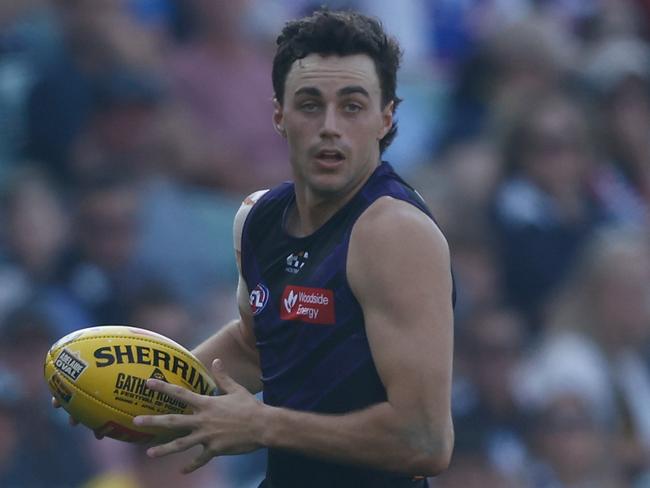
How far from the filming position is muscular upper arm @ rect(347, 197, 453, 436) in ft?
13.8

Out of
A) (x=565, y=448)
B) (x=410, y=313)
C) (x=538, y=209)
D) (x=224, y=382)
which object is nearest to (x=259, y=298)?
(x=224, y=382)

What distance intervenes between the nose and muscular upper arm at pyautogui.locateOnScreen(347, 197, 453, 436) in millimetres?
323

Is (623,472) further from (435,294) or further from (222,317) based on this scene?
(435,294)

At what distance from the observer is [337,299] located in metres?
4.38

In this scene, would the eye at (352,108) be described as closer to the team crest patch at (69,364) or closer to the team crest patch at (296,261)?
the team crest patch at (296,261)

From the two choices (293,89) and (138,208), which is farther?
(138,208)

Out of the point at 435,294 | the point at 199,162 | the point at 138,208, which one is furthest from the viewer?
the point at 199,162

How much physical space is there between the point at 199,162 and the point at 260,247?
387cm

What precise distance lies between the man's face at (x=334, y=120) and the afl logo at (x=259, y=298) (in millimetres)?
359

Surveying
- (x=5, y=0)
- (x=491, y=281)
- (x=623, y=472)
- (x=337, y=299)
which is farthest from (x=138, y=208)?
(x=337, y=299)

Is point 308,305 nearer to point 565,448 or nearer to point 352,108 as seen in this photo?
point 352,108

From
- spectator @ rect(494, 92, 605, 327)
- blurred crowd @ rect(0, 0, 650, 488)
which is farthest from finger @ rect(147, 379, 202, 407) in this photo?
spectator @ rect(494, 92, 605, 327)

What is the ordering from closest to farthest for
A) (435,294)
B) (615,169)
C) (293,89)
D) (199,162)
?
1. (435,294)
2. (293,89)
3. (199,162)
4. (615,169)

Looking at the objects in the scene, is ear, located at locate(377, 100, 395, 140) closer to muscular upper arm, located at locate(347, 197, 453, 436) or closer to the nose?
the nose
